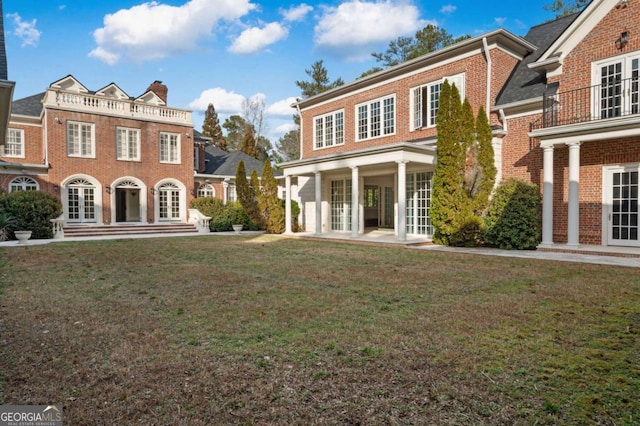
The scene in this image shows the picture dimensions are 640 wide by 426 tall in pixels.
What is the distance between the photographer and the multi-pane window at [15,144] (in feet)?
67.2

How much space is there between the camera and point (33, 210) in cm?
1598

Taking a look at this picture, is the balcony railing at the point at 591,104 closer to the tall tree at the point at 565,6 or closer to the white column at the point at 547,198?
the white column at the point at 547,198

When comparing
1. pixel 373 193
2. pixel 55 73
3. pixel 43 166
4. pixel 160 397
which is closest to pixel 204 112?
pixel 55 73

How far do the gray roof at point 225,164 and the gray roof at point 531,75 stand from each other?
16968 millimetres

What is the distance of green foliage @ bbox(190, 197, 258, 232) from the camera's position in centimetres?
2145

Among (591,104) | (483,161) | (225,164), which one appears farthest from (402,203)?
(225,164)

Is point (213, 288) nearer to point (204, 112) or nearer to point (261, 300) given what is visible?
point (261, 300)

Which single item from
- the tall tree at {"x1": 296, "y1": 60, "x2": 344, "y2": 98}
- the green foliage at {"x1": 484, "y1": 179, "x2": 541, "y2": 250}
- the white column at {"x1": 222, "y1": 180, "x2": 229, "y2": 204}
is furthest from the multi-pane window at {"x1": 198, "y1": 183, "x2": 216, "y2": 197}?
the tall tree at {"x1": 296, "y1": 60, "x2": 344, "y2": 98}

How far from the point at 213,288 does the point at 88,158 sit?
59.3 ft

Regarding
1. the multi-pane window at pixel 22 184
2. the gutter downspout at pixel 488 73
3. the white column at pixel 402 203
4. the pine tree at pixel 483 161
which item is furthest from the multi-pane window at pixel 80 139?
the gutter downspout at pixel 488 73

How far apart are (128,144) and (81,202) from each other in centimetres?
404

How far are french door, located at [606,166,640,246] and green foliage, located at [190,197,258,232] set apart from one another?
16093mm

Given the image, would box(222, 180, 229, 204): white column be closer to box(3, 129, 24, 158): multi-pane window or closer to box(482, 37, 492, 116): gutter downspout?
box(3, 129, 24, 158): multi-pane window

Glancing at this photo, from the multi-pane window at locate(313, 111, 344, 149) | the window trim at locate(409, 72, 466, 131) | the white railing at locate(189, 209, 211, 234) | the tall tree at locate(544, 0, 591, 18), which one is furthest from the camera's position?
the tall tree at locate(544, 0, 591, 18)
